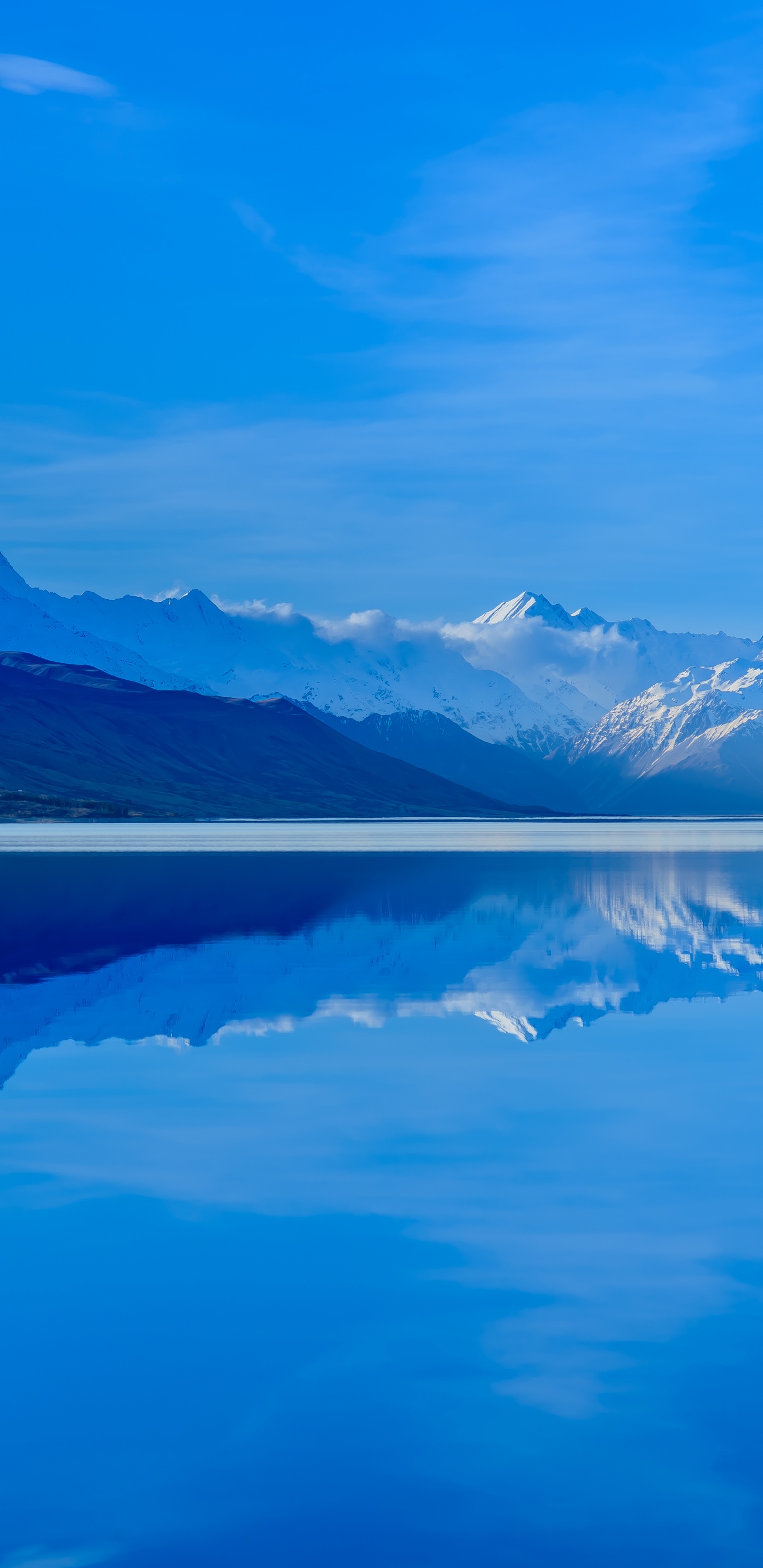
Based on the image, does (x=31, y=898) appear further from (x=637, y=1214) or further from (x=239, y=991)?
(x=637, y=1214)

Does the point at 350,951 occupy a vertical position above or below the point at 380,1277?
above

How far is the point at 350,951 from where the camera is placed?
40562mm

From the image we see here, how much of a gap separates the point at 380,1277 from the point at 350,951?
26.6 m

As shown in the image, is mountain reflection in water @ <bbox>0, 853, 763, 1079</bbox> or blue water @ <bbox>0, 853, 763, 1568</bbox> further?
mountain reflection in water @ <bbox>0, 853, 763, 1079</bbox>

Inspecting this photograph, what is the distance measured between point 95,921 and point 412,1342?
126 ft

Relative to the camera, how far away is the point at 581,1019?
96.4 feet

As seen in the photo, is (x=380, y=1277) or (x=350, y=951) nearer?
(x=380, y=1277)

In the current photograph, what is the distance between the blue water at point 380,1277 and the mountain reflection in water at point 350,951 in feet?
0.98

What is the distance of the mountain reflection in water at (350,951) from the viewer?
29781mm

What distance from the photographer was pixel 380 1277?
45.7 feet

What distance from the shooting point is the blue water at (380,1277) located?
965 cm

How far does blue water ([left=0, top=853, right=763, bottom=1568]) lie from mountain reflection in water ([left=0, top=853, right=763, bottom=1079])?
30 centimetres

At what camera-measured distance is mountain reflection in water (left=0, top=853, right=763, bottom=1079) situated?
29.8m

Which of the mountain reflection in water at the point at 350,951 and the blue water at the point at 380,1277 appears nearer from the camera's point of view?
the blue water at the point at 380,1277
